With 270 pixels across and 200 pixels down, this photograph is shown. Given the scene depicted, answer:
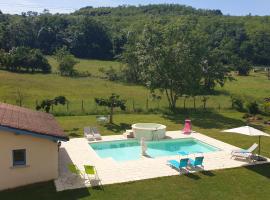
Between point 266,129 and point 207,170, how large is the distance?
1281 cm

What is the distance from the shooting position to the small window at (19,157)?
16.6 meters

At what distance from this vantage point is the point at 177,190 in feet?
55.0

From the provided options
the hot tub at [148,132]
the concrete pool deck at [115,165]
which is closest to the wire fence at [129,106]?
the hot tub at [148,132]

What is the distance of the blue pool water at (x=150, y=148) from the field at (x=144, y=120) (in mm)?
2230

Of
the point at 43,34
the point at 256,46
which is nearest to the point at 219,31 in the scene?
the point at 256,46

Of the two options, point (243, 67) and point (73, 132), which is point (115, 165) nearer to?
point (73, 132)

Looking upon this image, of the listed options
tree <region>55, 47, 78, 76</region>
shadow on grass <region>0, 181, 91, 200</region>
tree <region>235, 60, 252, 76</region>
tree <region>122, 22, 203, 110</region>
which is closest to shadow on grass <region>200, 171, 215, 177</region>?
shadow on grass <region>0, 181, 91, 200</region>

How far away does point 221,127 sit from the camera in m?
30.7

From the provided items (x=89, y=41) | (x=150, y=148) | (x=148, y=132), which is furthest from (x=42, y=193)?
(x=89, y=41)

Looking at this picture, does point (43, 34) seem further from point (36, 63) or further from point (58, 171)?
point (58, 171)

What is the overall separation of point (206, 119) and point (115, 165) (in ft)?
53.2

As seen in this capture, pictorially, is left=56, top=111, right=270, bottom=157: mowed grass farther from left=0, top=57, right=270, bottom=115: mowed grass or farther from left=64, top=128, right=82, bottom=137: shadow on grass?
left=0, top=57, right=270, bottom=115: mowed grass

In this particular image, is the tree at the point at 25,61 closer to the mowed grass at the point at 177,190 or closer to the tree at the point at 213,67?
the tree at the point at 213,67

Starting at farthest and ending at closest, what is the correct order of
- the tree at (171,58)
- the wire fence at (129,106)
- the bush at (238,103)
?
1. the bush at (238,103)
2. the tree at (171,58)
3. the wire fence at (129,106)
